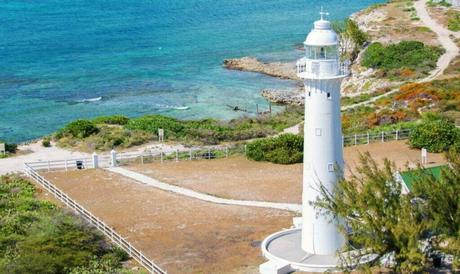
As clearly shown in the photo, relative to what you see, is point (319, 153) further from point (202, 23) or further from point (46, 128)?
point (202, 23)

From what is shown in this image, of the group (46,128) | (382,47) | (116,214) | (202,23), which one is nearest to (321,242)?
(116,214)

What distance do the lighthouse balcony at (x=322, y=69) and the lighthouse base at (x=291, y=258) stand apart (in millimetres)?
5454

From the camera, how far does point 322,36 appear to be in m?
24.2

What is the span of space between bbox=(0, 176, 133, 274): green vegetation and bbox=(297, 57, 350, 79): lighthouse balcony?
29.6 feet

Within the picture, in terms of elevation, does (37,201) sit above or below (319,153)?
below

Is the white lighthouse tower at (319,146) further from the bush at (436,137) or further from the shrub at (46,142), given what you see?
the shrub at (46,142)

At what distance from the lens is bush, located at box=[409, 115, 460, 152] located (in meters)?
39.8

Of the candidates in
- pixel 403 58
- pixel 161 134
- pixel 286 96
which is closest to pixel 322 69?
pixel 161 134

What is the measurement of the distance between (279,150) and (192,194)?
22.6ft

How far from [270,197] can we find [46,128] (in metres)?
33.7

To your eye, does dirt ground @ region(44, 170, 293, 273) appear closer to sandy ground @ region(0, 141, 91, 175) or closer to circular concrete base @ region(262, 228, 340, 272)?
circular concrete base @ region(262, 228, 340, 272)

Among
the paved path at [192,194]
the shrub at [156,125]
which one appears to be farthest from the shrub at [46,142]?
the paved path at [192,194]

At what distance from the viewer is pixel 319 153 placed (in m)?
A: 24.9

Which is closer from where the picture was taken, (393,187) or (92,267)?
(393,187)
